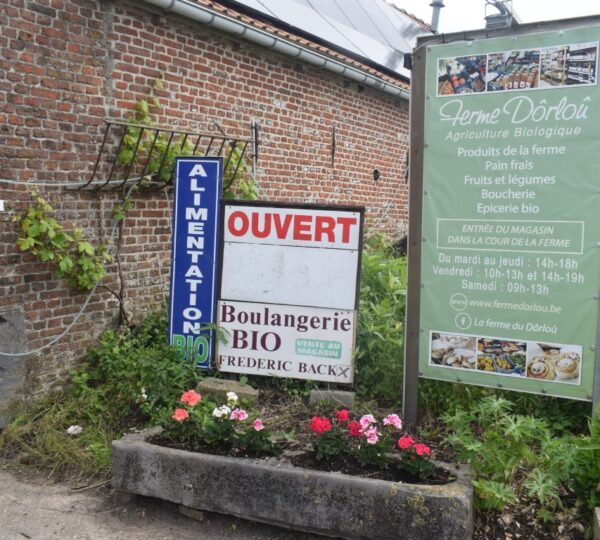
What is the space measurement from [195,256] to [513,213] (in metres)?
2.51

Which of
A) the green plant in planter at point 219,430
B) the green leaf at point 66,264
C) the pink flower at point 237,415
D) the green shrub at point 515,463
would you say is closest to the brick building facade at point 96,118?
the green leaf at point 66,264

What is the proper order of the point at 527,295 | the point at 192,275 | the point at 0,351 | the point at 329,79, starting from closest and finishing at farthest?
1. the point at 527,295
2. the point at 0,351
3. the point at 192,275
4. the point at 329,79

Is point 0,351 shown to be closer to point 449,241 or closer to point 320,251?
point 320,251

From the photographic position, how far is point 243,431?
4.42m

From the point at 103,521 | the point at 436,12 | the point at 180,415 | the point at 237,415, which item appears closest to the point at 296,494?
the point at 237,415

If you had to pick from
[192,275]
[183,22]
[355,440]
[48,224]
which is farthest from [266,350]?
[183,22]

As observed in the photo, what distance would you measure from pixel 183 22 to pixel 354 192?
14.4 feet

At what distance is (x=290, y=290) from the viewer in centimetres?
528

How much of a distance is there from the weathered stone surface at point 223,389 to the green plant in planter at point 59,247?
1.39 metres

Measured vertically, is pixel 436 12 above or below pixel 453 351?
above

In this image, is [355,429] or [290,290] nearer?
[355,429]

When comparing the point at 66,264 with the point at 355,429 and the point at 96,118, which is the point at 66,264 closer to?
the point at 96,118

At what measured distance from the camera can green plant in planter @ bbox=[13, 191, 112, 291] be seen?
5.21 metres

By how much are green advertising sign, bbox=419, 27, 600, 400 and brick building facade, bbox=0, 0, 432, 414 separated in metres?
2.91
